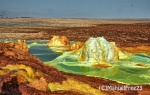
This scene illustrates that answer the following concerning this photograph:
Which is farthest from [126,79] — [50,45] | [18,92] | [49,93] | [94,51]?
[50,45]

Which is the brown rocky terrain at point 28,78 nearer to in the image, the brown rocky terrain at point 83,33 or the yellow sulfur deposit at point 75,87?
the yellow sulfur deposit at point 75,87

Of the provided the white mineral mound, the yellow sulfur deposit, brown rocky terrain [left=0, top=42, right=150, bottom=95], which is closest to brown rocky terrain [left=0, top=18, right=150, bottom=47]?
the white mineral mound

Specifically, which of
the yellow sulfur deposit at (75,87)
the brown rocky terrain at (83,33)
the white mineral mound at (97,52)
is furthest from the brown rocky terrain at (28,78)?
the brown rocky terrain at (83,33)

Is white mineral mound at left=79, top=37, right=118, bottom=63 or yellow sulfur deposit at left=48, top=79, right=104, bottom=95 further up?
white mineral mound at left=79, top=37, right=118, bottom=63

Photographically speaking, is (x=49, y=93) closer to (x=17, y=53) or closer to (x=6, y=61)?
(x=6, y=61)

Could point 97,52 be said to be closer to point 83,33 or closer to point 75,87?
point 75,87

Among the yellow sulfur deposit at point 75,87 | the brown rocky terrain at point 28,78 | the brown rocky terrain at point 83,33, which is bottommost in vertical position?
the brown rocky terrain at point 83,33

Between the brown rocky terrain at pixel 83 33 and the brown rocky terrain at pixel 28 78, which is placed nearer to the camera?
the brown rocky terrain at pixel 28 78

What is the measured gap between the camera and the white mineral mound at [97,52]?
40.9ft

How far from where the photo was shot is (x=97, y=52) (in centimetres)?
1248

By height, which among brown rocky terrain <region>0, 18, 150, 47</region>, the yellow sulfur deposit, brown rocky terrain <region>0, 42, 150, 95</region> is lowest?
brown rocky terrain <region>0, 18, 150, 47</region>

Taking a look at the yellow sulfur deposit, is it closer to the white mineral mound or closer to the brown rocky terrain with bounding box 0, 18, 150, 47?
the white mineral mound

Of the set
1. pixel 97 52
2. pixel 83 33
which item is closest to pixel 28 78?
pixel 97 52

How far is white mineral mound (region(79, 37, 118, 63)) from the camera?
12469mm
